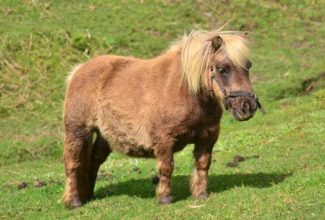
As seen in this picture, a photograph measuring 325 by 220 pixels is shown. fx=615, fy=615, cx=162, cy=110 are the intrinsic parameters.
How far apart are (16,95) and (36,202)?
13074 mm

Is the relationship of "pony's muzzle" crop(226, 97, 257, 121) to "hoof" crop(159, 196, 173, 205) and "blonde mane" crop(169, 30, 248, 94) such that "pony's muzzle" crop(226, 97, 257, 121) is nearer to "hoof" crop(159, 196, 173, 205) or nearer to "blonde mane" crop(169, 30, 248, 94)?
"blonde mane" crop(169, 30, 248, 94)

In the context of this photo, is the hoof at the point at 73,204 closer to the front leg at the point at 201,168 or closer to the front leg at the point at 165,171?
the front leg at the point at 165,171

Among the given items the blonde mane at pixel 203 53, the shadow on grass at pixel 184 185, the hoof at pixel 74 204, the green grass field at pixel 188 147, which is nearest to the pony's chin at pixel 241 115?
the blonde mane at pixel 203 53

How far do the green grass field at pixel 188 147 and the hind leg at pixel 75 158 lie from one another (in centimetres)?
27

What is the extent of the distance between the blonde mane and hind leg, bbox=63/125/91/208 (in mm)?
2567

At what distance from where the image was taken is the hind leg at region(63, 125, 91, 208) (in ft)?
37.9

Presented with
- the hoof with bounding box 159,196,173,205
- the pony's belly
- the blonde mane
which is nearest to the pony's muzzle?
the blonde mane

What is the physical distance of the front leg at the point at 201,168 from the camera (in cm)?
1045

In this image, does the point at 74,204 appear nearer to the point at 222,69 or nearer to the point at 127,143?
the point at 127,143

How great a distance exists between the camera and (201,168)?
1055 cm

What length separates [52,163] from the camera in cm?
1939

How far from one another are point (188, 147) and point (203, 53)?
9.50 m

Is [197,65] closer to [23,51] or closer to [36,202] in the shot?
[36,202]

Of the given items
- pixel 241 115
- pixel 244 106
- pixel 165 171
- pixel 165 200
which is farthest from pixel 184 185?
pixel 244 106
